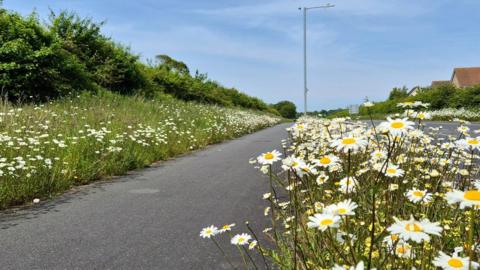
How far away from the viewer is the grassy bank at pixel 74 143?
5.41m

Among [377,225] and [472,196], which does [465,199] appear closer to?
[472,196]

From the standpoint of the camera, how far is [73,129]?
26.1 ft

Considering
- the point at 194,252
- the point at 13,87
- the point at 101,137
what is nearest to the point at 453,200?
the point at 194,252

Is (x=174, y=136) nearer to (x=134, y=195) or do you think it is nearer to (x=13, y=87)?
(x=13, y=87)

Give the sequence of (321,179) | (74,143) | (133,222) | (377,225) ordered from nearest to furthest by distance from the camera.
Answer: (377,225) < (321,179) < (133,222) < (74,143)

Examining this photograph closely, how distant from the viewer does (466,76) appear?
6353 centimetres

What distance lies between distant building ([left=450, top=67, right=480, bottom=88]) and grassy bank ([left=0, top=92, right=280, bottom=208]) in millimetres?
63360

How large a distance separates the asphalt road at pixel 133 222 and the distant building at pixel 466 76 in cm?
6725

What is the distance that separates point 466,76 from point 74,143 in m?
70.6

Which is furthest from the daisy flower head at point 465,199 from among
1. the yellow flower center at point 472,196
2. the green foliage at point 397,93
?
the green foliage at point 397,93

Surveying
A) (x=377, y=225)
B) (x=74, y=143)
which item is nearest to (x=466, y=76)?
(x=74, y=143)

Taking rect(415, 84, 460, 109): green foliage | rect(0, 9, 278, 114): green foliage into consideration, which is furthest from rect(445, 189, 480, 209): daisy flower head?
rect(415, 84, 460, 109): green foliage

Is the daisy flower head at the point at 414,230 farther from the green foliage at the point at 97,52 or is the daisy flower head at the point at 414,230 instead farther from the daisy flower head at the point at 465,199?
the green foliage at the point at 97,52

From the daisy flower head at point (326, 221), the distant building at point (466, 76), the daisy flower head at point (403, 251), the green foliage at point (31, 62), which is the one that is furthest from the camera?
the distant building at point (466, 76)
